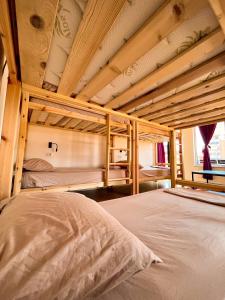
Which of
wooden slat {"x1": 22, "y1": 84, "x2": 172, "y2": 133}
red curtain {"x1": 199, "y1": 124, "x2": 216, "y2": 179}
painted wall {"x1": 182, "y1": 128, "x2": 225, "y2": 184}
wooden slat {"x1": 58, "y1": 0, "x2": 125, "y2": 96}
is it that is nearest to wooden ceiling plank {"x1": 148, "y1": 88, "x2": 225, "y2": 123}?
wooden slat {"x1": 22, "y1": 84, "x2": 172, "y2": 133}

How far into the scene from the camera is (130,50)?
43.4 inches

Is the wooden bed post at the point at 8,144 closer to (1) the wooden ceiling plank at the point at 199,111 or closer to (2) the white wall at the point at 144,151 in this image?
(1) the wooden ceiling plank at the point at 199,111

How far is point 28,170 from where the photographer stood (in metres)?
2.04

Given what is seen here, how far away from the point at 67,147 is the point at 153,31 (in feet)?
11.2

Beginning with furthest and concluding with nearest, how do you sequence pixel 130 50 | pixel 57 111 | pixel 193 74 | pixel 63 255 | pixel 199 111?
pixel 199 111 < pixel 57 111 < pixel 193 74 < pixel 130 50 < pixel 63 255

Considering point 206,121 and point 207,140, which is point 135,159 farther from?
point 207,140

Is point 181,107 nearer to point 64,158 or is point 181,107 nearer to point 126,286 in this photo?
point 126,286

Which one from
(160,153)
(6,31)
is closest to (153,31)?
(6,31)

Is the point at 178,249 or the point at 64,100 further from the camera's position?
the point at 64,100

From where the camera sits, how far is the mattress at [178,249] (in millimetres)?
454

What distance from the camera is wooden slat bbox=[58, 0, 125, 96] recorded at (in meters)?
0.81

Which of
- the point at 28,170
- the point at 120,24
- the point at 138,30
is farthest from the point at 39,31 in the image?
the point at 28,170

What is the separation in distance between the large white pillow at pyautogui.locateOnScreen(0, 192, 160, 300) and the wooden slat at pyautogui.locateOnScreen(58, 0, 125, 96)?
116cm

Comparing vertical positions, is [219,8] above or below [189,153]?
above
